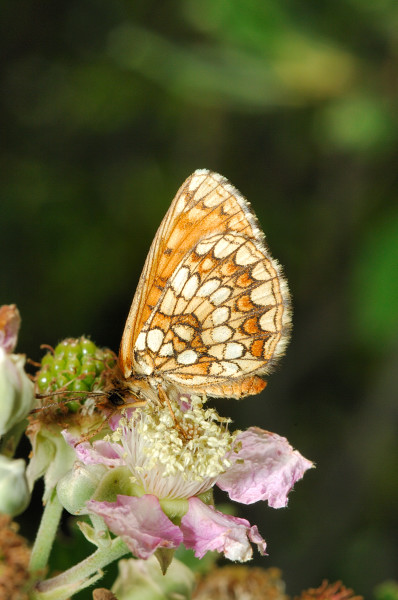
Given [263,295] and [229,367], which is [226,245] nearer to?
[263,295]

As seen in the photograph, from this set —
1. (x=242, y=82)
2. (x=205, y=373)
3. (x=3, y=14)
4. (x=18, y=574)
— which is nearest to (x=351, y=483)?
(x=242, y=82)

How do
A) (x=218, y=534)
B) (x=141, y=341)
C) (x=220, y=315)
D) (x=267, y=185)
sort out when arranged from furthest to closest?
(x=267, y=185), (x=220, y=315), (x=141, y=341), (x=218, y=534)

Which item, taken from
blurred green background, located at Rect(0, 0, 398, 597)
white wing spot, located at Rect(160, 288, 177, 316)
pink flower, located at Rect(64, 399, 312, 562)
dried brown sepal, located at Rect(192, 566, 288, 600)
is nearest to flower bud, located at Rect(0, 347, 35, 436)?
pink flower, located at Rect(64, 399, 312, 562)

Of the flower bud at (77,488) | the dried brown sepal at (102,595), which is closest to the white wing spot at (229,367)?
the flower bud at (77,488)

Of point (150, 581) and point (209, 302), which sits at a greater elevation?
point (209, 302)

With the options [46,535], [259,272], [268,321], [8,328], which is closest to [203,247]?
[259,272]

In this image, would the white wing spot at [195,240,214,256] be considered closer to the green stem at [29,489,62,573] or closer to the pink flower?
the pink flower

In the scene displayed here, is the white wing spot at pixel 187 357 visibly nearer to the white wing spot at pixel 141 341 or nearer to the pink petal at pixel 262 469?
the white wing spot at pixel 141 341
